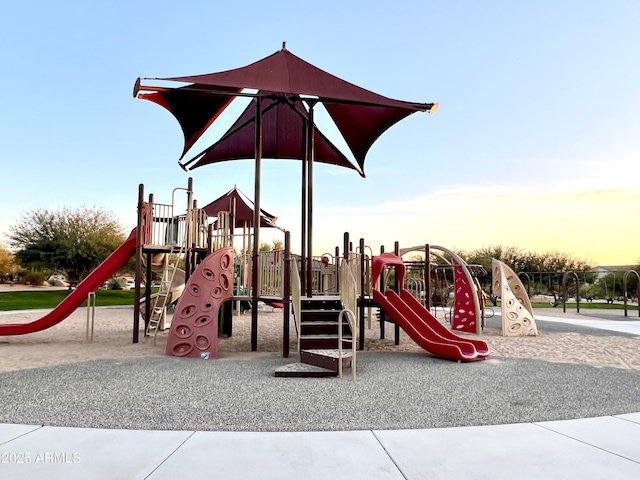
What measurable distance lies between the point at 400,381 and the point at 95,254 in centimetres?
3478

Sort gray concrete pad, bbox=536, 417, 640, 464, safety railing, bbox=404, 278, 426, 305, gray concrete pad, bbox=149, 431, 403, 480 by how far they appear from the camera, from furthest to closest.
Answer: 1. safety railing, bbox=404, 278, 426, 305
2. gray concrete pad, bbox=536, 417, 640, 464
3. gray concrete pad, bbox=149, 431, 403, 480

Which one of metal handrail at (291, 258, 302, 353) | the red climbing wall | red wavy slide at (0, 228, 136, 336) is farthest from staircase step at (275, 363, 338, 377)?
the red climbing wall

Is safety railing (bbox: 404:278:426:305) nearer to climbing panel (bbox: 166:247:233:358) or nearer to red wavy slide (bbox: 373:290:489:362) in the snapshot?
red wavy slide (bbox: 373:290:489:362)

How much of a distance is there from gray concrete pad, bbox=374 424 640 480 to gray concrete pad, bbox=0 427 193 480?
2.07m

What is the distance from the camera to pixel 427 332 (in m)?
10.3

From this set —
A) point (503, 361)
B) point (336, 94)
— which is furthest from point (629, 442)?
point (336, 94)

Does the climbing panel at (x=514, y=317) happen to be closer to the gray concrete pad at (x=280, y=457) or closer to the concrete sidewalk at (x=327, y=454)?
the concrete sidewalk at (x=327, y=454)

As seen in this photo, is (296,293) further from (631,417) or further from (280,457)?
(631,417)

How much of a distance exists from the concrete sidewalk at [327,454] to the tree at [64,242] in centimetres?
3469

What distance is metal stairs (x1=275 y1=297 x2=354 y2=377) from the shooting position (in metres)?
7.71

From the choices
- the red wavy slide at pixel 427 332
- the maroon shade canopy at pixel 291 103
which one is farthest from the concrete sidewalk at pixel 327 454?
the maroon shade canopy at pixel 291 103

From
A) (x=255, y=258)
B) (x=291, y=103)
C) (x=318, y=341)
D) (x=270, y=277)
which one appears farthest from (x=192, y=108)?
(x=318, y=341)

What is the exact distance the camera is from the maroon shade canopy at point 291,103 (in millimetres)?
9500

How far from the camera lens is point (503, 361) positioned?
9.40m
